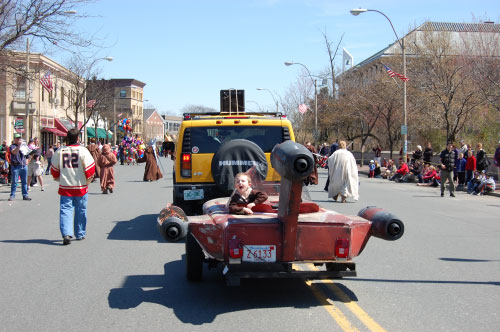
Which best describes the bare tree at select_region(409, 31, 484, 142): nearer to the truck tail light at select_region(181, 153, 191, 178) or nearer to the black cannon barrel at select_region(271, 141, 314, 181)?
the truck tail light at select_region(181, 153, 191, 178)

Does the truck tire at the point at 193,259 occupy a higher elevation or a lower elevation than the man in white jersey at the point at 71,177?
lower

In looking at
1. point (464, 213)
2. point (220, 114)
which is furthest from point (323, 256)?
point (464, 213)

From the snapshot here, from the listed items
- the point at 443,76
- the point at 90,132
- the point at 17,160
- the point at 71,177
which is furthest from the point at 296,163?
the point at 90,132

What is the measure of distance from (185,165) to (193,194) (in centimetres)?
53

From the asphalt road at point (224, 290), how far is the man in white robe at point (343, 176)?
17.1ft

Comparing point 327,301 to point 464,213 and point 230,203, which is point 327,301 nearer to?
point 230,203

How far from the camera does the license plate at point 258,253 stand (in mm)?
5621

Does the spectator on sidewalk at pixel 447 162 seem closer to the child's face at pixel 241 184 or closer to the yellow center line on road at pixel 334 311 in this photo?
the yellow center line on road at pixel 334 311

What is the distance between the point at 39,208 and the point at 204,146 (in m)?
6.81

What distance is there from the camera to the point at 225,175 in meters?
9.62

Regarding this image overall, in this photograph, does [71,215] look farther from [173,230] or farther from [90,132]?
[90,132]

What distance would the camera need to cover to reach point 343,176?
16.6 m

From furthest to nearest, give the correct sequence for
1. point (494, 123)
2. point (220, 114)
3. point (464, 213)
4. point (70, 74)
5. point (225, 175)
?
1. point (70, 74)
2. point (494, 123)
3. point (464, 213)
4. point (220, 114)
5. point (225, 175)

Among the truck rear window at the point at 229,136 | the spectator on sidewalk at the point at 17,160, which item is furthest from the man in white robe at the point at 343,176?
the spectator on sidewalk at the point at 17,160
